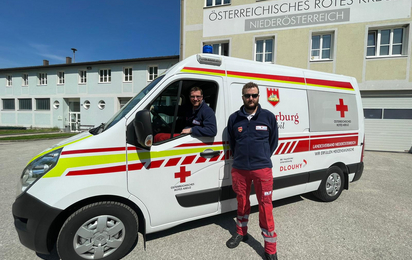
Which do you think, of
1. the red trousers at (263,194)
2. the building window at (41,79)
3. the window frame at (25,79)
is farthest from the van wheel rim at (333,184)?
the window frame at (25,79)

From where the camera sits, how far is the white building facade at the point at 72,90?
18.0 meters

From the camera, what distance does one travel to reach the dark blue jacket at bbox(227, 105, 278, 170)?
2.31 m

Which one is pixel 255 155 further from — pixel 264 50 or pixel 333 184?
pixel 264 50

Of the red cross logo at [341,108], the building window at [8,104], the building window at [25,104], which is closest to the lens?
the red cross logo at [341,108]

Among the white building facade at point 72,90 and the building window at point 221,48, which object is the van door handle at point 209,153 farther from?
the white building facade at point 72,90

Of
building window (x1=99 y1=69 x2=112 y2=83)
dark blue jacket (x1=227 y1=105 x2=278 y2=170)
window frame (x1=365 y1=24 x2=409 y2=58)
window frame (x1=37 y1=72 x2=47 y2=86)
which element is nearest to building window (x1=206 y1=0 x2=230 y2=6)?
window frame (x1=365 y1=24 x2=409 y2=58)

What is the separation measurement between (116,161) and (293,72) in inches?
111

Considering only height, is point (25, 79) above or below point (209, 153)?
above

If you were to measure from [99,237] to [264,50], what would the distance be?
37.8 ft

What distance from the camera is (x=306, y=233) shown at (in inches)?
110

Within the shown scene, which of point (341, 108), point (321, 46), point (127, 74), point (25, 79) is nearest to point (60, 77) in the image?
point (25, 79)

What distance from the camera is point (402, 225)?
305 cm

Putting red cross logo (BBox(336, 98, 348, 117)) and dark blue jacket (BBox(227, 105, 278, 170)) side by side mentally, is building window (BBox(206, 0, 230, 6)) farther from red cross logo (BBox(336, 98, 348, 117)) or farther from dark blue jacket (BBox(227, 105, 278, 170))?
dark blue jacket (BBox(227, 105, 278, 170))

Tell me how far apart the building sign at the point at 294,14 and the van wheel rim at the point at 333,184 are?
366 inches
